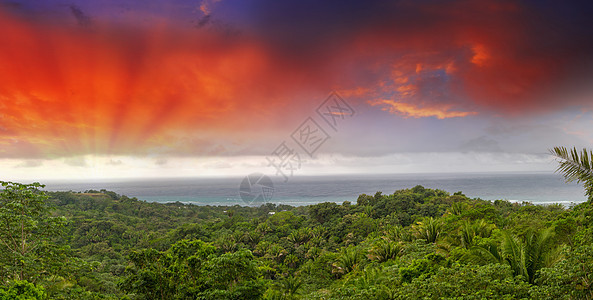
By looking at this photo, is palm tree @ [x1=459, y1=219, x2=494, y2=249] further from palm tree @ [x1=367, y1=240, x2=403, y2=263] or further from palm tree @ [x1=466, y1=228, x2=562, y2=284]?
palm tree @ [x1=466, y1=228, x2=562, y2=284]

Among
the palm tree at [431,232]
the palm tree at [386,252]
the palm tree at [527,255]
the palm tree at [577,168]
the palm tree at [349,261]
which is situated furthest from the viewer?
the palm tree at [349,261]

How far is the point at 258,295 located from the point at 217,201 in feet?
378

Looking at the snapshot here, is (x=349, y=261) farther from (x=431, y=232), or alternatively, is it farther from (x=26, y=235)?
(x=26, y=235)

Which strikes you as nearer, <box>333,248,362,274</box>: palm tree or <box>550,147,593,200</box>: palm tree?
<box>550,147,593,200</box>: palm tree

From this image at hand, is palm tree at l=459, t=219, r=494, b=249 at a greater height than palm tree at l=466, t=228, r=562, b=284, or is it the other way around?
palm tree at l=466, t=228, r=562, b=284

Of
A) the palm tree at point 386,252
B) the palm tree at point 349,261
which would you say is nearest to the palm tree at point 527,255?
the palm tree at point 386,252

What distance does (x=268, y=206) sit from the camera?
82812 mm

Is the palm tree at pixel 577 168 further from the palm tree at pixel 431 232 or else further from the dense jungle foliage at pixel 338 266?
the palm tree at pixel 431 232

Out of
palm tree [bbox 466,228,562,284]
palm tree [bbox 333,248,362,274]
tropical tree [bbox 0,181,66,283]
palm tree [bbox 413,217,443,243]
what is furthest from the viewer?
palm tree [bbox 333,248,362,274]

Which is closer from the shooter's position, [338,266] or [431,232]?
[431,232]

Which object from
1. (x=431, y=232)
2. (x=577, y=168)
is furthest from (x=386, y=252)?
(x=577, y=168)

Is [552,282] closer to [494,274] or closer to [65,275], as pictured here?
[494,274]

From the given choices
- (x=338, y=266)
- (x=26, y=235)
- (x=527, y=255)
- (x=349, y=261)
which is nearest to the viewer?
(x=527, y=255)

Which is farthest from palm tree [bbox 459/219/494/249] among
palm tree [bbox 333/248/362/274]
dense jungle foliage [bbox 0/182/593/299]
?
palm tree [bbox 333/248/362/274]
